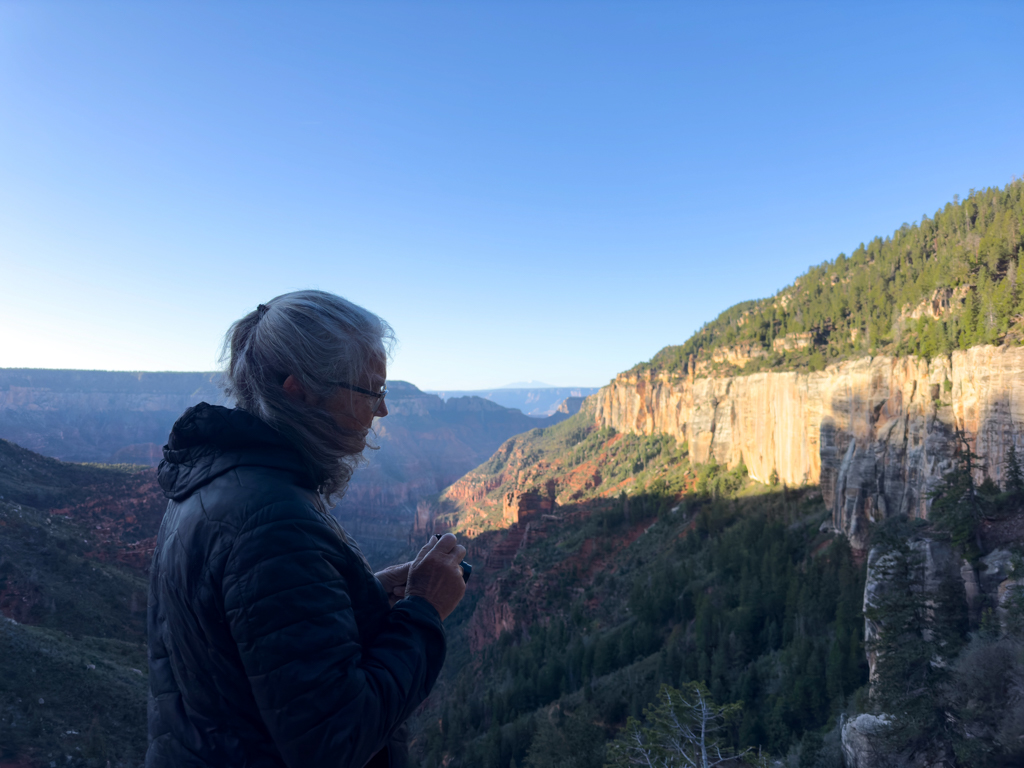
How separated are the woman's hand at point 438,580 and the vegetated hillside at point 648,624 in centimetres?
1759

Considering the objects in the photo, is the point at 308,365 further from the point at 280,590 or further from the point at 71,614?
the point at 71,614

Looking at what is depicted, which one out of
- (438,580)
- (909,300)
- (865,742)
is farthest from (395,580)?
(909,300)

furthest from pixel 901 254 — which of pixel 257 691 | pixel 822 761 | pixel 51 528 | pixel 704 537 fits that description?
pixel 51 528

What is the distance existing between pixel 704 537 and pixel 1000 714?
114 ft

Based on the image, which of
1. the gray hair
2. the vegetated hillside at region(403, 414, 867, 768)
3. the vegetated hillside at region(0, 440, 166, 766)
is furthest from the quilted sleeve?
the vegetated hillside at region(403, 414, 867, 768)

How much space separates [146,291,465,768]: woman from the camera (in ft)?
4.50

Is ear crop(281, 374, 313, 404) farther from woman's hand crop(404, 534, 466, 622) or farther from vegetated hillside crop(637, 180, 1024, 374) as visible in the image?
vegetated hillside crop(637, 180, 1024, 374)

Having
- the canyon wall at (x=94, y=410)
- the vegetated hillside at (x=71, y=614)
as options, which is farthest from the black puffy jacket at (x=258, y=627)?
the canyon wall at (x=94, y=410)

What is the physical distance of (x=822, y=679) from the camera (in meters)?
20.4

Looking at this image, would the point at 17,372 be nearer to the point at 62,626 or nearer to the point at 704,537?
the point at 62,626

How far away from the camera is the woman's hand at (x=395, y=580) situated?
208 centimetres

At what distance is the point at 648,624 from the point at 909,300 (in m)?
26.4

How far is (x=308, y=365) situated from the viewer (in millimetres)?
1826

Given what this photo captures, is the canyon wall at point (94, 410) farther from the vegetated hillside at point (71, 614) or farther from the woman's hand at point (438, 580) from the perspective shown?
the woman's hand at point (438, 580)
